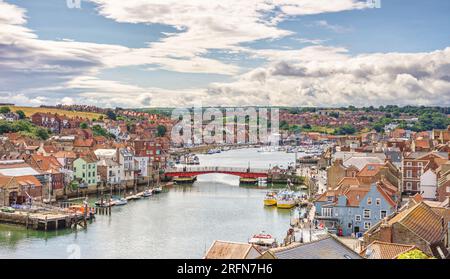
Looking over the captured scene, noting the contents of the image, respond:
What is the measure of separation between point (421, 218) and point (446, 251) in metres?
0.67

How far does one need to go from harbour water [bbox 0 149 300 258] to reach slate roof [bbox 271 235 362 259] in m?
3.38

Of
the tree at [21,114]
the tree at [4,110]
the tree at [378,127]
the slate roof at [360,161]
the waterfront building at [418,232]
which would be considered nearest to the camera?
the waterfront building at [418,232]

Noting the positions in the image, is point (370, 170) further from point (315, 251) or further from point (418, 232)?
point (315, 251)

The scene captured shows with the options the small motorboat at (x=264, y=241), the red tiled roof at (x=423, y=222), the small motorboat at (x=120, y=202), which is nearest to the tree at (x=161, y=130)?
the small motorboat at (x=120, y=202)

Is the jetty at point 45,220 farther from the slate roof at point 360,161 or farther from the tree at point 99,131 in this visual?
the tree at point 99,131

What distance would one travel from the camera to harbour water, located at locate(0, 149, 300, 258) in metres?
10.1

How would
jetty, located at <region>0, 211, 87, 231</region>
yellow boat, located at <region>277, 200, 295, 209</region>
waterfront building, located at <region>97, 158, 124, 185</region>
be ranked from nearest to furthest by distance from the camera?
jetty, located at <region>0, 211, 87, 231</region>
yellow boat, located at <region>277, 200, 295, 209</region>
waterfront building, located at <region>97, 158, 124, 185</region>

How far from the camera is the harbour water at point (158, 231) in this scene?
1007 centimetres

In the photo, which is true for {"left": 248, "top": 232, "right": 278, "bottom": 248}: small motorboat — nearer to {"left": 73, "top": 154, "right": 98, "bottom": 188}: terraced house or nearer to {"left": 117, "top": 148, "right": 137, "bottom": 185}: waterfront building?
{"left": 73, "top": 154, "right": 98, "bottom": 188}: terraced house

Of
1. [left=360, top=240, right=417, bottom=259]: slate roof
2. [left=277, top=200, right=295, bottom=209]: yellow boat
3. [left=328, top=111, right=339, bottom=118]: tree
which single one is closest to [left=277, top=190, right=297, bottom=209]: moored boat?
[left=277, top=200, right=295, bottom=209]: yellow boat

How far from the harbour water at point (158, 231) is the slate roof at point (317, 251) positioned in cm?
338

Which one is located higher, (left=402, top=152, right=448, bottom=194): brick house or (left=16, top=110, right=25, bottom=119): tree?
(left=16, top=110, right=25, bottom=119): tree

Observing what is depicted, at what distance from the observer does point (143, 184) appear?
21891 millimetres
